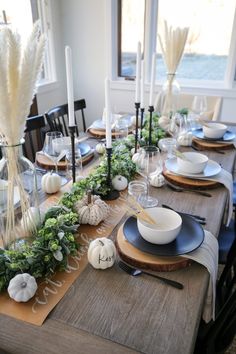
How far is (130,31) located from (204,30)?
804 mm

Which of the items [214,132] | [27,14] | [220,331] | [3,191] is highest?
[27,14]

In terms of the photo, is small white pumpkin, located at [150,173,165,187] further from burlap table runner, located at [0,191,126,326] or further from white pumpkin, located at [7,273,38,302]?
white pumpkin, located at [7,273,38,302]

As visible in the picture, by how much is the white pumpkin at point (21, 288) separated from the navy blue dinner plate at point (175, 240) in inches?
12.7

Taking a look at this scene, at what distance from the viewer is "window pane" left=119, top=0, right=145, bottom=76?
3.18 m

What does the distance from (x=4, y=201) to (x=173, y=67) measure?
1.68m

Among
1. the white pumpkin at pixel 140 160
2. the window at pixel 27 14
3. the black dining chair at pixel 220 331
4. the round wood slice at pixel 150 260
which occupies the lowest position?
the black dining chair at pixel 220 331

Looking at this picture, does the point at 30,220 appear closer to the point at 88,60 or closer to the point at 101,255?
the point at 101,255

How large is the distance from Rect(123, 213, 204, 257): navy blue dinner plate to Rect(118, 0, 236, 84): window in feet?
8.69

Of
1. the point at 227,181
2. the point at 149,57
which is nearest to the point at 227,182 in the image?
the point at 227,181

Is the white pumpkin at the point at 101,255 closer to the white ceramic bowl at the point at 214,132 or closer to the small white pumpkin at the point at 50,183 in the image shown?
the small white pumpkin at the point at 50,183

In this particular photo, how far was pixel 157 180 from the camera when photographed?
134 centimetres

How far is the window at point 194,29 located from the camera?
3.02 meters

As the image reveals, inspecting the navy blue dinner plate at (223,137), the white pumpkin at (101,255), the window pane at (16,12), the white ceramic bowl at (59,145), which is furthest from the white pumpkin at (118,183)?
the window pane at (16,12)

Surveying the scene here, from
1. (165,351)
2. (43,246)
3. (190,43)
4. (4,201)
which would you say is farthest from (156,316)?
(190,43)
